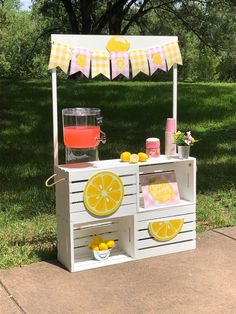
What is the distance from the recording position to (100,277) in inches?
143

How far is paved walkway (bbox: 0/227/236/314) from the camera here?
320 centimetres

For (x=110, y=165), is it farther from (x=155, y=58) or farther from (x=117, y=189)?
(x=155, y=58)

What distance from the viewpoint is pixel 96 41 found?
3875 mm

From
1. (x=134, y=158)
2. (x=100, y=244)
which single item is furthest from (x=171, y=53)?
(x=100, y=244)

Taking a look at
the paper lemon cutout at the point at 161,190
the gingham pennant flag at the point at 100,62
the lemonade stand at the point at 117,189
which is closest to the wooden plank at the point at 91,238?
the lemonade stand at the point at 117,189

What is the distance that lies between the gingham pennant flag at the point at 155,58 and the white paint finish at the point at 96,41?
0.16 feet

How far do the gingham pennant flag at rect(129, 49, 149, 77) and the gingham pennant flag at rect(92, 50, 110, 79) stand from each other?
0.21 m

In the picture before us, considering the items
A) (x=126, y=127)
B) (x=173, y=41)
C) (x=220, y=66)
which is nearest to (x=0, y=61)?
(x=220, y=66)

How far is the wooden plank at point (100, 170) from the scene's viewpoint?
3.63m

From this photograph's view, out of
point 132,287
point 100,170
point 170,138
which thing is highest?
point 170,138

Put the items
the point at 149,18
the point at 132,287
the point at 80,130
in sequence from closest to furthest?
the point at 132,287
the point at 80,130
the point at 149,18

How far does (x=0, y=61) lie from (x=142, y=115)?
148 feet

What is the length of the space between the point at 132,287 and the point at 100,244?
1.72ft

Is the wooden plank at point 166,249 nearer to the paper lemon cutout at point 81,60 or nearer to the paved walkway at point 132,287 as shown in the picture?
the paved walkway at point 132,287
